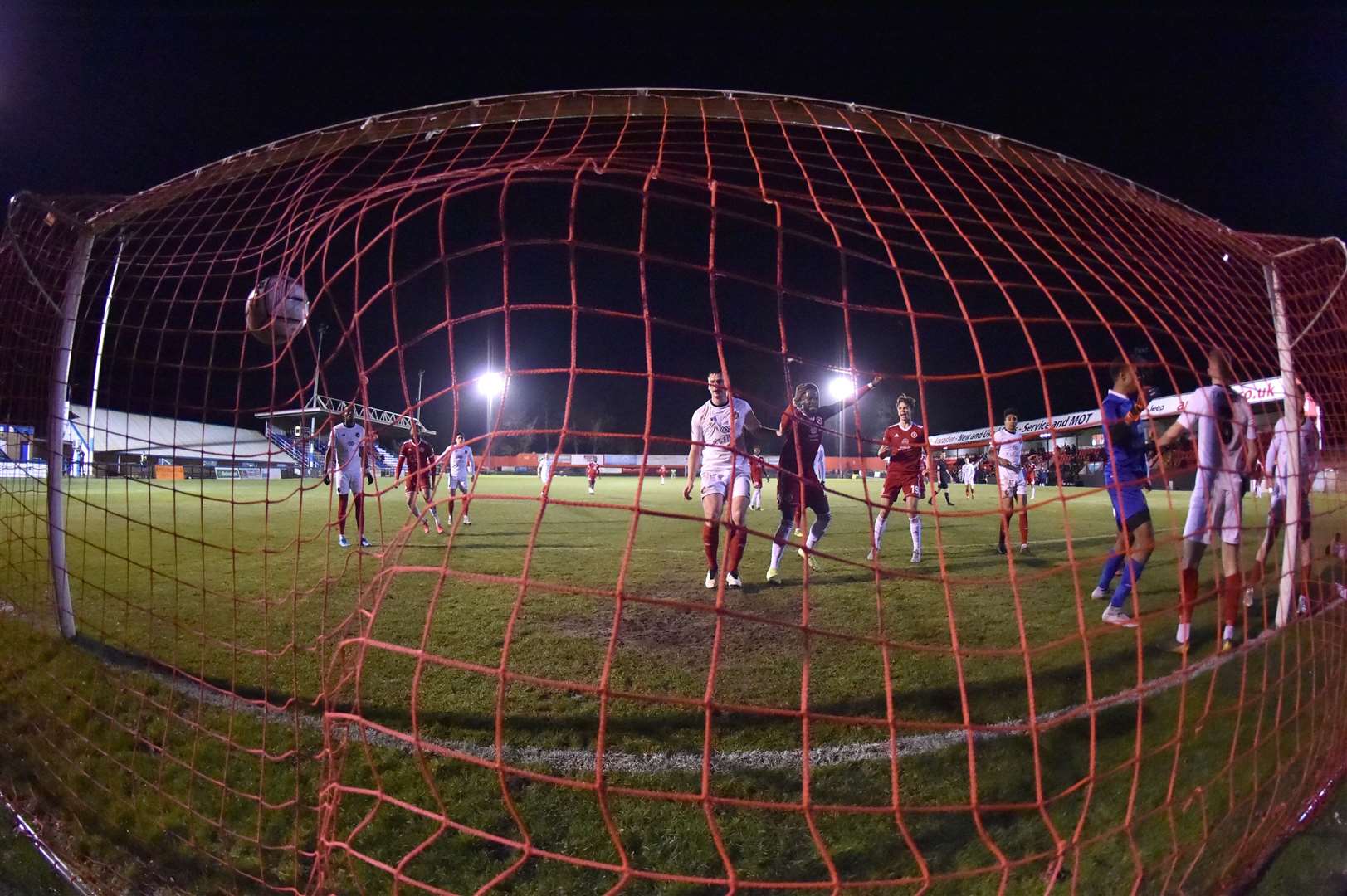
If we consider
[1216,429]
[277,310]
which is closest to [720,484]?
[1216,429]

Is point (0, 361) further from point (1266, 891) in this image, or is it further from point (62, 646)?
point (1266, 891)

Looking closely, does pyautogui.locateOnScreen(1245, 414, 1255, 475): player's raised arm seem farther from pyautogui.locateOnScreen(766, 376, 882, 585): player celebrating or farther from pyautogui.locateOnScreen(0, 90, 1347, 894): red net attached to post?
pyautogui.locateOnScreen(766, 376, 882, 585): player celebrating

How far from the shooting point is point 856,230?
2.11 m

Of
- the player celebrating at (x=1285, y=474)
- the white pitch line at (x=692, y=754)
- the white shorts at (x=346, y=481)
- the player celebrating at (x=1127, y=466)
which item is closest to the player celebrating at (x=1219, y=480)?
the player celebrating at (x=1285, y=474)

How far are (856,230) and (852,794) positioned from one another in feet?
6.44

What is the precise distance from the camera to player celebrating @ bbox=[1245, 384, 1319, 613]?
3.50 m

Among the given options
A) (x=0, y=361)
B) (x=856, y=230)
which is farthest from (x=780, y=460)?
(x=0, y=361)

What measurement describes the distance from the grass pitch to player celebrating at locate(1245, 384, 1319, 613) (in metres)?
0.55

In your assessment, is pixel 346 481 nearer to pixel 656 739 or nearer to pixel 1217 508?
pixel 656 739

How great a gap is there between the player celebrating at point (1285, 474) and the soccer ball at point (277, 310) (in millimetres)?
5004

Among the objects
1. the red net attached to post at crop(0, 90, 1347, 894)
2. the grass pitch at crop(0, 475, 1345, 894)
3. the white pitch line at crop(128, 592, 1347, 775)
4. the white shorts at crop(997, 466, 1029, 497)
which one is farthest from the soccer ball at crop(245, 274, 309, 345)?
the white shorts at crop(997, 466, 1029, 497)

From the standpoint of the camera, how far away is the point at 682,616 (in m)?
4.77

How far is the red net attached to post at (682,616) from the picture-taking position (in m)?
2.07

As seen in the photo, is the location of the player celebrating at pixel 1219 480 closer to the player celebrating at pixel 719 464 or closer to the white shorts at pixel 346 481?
the player celebrating at pixel 719 464
